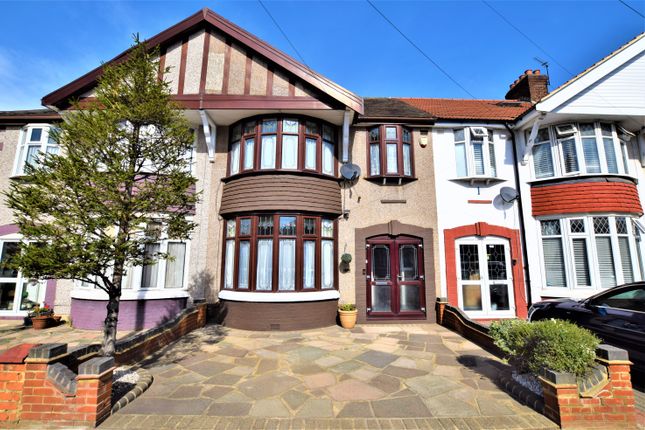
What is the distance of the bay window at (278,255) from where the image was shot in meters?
8.02

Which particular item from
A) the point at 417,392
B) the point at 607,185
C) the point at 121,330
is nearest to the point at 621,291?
the point at 417,392

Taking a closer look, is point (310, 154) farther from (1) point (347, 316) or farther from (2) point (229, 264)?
(1) point (347, 316)

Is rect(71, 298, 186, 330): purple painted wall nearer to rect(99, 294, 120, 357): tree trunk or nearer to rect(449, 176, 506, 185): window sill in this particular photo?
rect(99, 294, 120, 357): tree trunk

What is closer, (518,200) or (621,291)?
(621,291)

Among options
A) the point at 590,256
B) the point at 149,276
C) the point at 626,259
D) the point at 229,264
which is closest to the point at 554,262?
the point at 590,256

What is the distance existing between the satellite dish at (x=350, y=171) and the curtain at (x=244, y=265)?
→ 3.47 meters

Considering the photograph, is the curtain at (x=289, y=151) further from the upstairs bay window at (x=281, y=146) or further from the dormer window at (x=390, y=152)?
the dormer window at (x=390, y=152)

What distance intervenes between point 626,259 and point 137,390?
12160 mm

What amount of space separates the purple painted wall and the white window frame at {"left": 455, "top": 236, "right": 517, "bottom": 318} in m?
8.73

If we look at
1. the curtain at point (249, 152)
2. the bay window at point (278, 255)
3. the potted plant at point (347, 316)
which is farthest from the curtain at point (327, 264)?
the curtain at point (249, 152)

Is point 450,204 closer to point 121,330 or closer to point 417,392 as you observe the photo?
point 417,392

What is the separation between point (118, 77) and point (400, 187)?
7.49 metres

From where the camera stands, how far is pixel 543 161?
9383mm

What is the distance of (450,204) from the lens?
9367mm
